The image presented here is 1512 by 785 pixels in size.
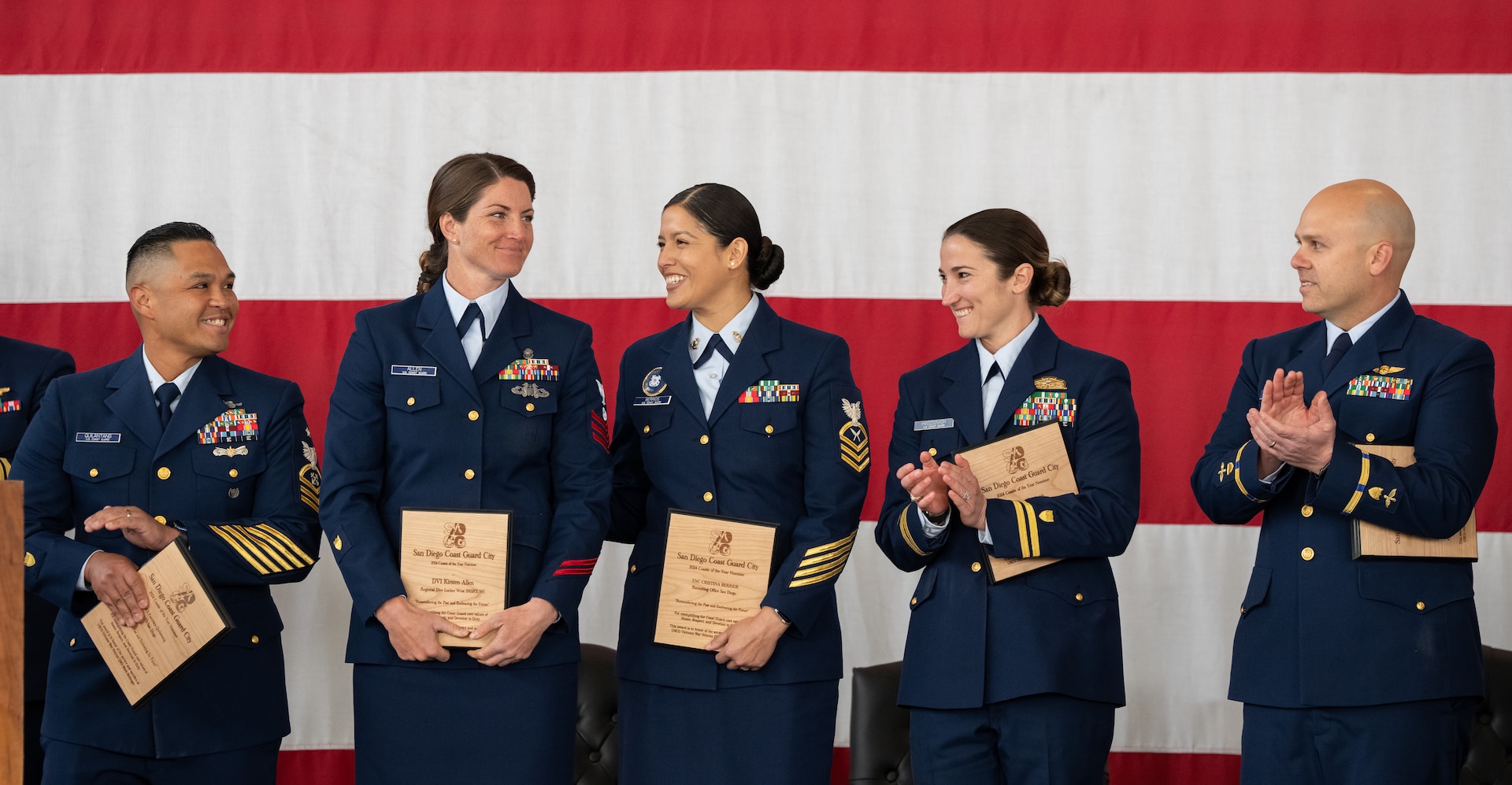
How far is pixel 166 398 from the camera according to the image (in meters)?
2.98

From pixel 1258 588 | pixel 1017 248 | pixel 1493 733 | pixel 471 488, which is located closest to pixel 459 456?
pixel 471 488

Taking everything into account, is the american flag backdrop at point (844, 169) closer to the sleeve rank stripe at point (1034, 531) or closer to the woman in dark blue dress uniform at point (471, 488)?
the woman in dark blue dress uniform at point (471, 488)

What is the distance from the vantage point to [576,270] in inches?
151

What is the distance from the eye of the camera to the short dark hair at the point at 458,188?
281cm

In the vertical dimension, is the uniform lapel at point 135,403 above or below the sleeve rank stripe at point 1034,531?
above

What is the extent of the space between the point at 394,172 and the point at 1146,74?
81.2 inches

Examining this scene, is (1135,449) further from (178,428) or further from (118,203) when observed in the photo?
(118,203)

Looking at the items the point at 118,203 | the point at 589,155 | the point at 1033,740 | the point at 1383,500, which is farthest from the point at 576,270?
the point at 1383,500

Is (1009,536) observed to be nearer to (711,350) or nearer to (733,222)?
(711,350)

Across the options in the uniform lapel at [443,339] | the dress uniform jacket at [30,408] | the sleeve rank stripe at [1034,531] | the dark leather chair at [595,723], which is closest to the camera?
Result: the sleeve rank stripe at [1034,531]

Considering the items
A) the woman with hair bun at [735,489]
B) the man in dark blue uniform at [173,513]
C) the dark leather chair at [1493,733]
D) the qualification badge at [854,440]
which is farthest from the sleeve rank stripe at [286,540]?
the dark leather chair at [1493,733]

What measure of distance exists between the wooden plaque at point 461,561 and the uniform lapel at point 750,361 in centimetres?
51

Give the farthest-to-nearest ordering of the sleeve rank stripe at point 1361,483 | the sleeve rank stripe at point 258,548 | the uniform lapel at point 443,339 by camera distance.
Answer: the sleeve rank stripe at point 258,548
the uniform lapel at point 443,339
the sleeve rank stripe at point 1361,483

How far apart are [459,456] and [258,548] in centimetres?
50
